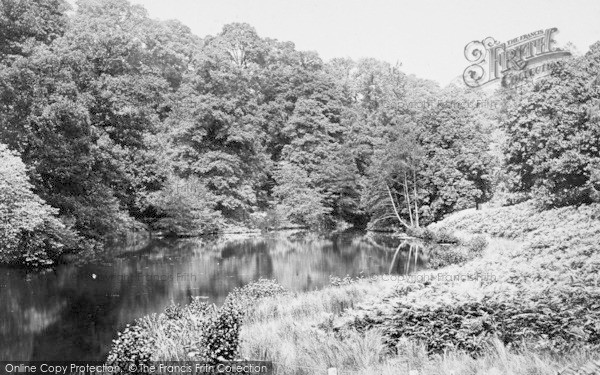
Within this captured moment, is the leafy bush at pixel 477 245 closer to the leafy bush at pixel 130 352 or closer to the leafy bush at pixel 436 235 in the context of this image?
the leafy bush at pixel 436 235

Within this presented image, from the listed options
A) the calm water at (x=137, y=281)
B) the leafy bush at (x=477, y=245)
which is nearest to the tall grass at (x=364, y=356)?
the calm water at (x=137, y=281)

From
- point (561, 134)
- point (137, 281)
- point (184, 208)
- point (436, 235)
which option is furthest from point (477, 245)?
point (184, 208)

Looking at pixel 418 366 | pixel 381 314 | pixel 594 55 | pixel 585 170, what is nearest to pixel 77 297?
pixel 381 314

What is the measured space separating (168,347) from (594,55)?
23.1m

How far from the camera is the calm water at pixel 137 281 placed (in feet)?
35.8

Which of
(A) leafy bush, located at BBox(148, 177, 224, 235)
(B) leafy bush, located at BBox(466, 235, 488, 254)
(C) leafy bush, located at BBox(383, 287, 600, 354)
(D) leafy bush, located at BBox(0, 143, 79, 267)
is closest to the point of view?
(C) leafy bush, located at BBox(383, 287, 600, 354)

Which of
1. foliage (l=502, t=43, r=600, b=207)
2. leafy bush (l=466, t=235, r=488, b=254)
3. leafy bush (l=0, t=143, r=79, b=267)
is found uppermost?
foliage (l=502, t=43, r=600, b=207)

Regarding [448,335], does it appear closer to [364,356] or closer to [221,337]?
[364,356]

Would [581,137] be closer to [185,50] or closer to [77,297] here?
[77,297]

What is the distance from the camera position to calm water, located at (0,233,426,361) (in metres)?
10.9

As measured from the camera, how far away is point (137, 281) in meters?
17.8

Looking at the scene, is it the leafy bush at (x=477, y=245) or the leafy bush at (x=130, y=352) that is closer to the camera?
the leafy bush at (x=130, y=352)

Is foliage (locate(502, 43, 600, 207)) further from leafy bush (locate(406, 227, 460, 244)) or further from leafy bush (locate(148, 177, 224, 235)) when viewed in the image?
leafy bush (locate(148, 177, 224, 235))

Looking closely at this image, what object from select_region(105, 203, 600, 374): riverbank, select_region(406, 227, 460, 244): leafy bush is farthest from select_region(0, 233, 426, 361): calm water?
select_region(105, 203, 600, 374): riverbank
